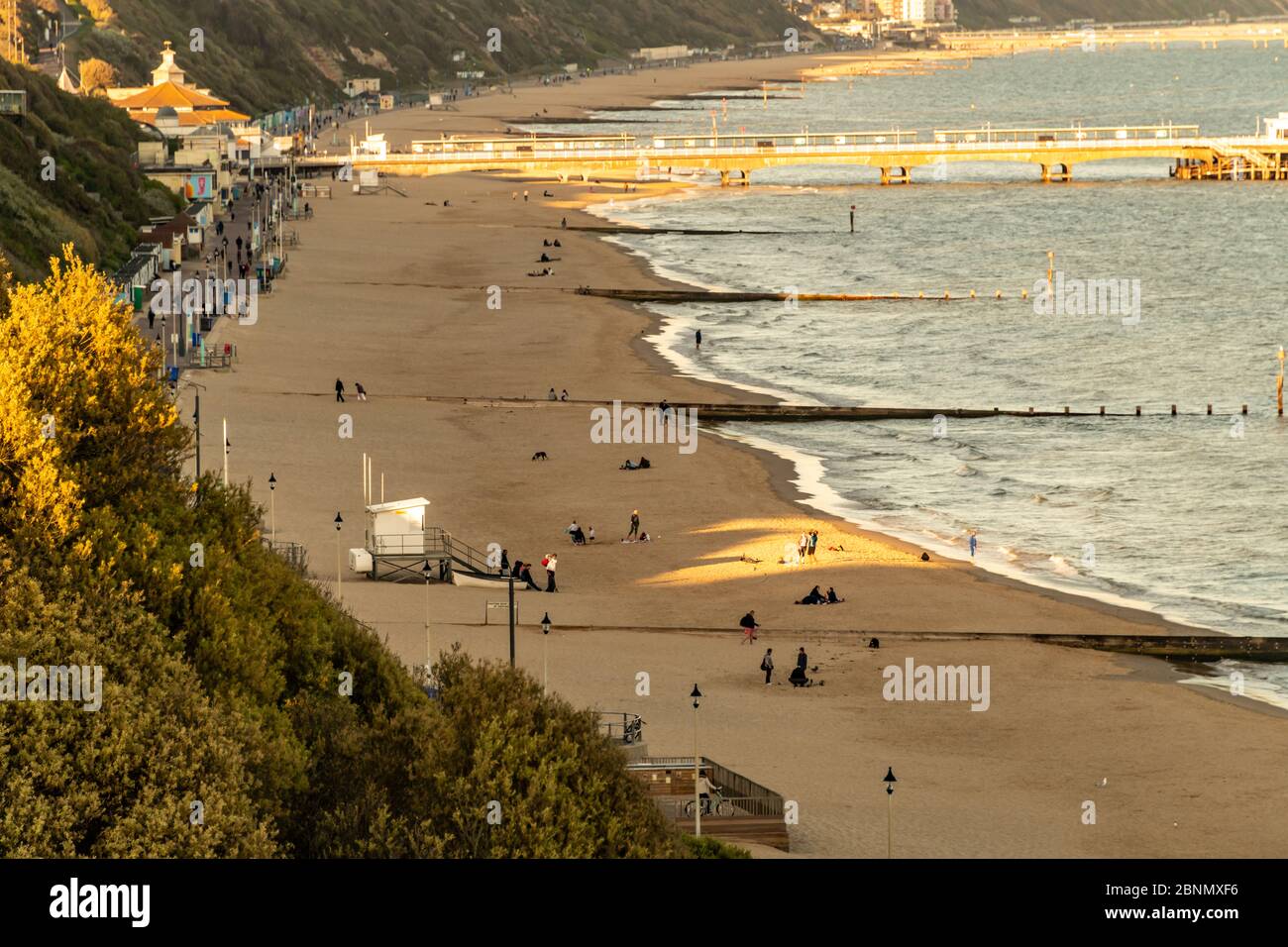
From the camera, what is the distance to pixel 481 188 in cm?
13138

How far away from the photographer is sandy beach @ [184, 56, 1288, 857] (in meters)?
29.4

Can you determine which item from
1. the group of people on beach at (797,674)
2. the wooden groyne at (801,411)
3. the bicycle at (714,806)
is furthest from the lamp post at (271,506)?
the bicycle at (714,806)

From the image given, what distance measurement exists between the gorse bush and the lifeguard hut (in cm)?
1171

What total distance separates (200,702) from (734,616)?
59.8 ft

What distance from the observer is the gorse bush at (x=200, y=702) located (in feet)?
67.2

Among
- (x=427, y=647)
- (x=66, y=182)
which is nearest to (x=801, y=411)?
(x=427, y=647)

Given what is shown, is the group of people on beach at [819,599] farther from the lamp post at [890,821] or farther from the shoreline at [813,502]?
the lamp post at [890,821]

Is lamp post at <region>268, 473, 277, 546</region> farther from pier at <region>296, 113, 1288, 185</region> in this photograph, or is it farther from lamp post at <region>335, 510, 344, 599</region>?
pier at <region>296, 113, 1288, 185</region>

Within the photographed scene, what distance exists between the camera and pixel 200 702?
22.5 meters

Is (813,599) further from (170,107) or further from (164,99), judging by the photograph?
(164,99)

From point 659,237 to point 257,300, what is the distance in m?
35.0

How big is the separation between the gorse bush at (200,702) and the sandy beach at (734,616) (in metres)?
5.96

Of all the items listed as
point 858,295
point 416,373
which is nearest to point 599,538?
point 416,373

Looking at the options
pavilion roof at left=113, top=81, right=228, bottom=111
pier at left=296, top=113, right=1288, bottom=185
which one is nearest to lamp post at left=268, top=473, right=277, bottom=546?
pavilion roof at left=113, top=81, right=228, bottom=111
